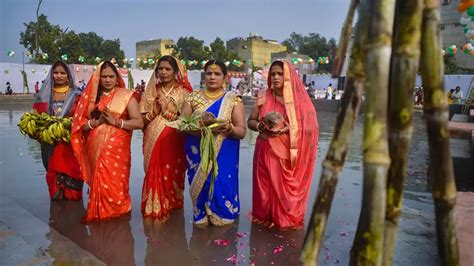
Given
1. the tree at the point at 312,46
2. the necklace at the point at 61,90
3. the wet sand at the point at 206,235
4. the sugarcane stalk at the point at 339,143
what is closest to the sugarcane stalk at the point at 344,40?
the sugarcane stalk at the point at 339,143

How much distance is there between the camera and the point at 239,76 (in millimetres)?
35406

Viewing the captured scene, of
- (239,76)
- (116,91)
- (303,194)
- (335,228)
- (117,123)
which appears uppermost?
(239,76)

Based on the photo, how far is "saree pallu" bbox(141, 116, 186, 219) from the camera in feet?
14.2

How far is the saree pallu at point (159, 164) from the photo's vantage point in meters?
4.32

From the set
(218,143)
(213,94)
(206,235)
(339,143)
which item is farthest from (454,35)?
(339,143)

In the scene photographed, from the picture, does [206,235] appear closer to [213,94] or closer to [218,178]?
[218,178]

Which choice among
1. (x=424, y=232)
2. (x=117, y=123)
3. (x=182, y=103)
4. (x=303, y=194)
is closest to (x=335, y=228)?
(x=303, y=194)

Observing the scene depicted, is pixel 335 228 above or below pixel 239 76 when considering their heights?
below

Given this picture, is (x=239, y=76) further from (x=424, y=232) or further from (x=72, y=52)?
(x=424, y=232)

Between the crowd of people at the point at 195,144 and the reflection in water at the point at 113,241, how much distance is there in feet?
0.47

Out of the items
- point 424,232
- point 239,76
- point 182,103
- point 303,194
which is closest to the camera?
point 424,232

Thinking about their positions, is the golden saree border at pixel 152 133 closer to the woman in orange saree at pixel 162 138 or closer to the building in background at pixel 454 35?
the woman in orange saree at pixel 162 138

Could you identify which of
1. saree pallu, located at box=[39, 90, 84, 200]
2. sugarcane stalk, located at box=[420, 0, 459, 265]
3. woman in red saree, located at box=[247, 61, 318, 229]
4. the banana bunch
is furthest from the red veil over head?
sugarcane stalk, located at box=[420, 0, 459, 265]

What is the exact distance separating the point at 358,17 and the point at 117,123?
351 centimetres
